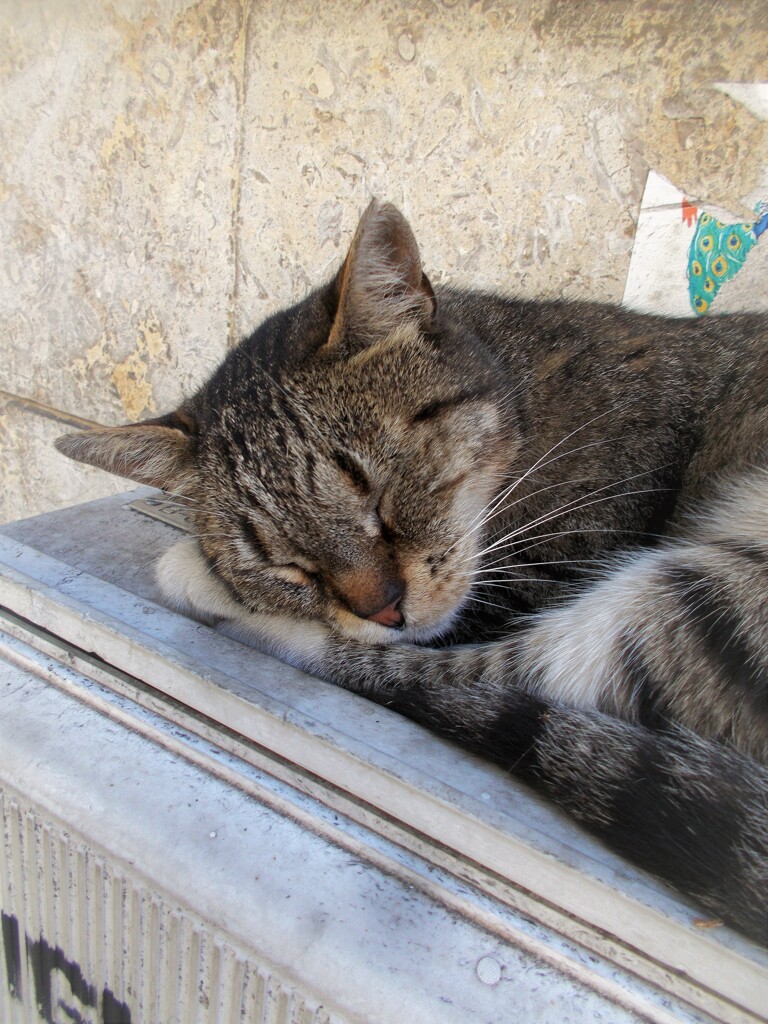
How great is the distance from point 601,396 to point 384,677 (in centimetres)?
69

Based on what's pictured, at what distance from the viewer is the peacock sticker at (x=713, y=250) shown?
5.44 feet

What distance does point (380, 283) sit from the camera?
48.8 inches

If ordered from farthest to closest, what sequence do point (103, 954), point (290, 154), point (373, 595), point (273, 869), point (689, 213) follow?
1. point (290, 154)
2. point (689, 213)
3. point (373, 595)
4. point (103, 954)
5. point (273, 869)

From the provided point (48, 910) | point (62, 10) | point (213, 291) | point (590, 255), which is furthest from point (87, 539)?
point (62, 10)

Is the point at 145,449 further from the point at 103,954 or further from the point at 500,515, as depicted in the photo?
the point at 103,954

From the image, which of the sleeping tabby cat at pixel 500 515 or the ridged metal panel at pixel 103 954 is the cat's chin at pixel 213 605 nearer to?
the sleeping tabby cat at pixel 500 515

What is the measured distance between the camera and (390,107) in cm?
193

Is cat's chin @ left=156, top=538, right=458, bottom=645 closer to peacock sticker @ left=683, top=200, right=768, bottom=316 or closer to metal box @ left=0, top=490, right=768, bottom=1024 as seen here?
metal box @ left=0, top=490, right=768, bottom=1024

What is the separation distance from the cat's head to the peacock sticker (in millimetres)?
733

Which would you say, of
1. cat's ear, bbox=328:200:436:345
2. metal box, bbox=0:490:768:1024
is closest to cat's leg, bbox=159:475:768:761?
metal box, bbox=0:490:768:1024

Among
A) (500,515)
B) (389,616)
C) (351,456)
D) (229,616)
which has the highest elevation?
(351,456)

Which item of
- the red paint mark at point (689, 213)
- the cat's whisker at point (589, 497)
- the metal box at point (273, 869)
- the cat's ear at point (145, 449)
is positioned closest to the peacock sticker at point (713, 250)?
the red paint mark at point (689, 213)

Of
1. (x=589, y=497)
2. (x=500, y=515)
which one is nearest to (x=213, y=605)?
(x=500, y=515)

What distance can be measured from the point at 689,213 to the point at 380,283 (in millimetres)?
899
